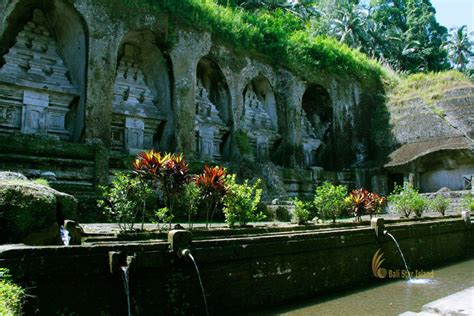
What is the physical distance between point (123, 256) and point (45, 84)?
462 inches

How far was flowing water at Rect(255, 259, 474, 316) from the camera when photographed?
5746mm

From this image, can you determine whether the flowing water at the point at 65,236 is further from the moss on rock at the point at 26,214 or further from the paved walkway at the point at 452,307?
Result: the paved walkway at the point at 452,307

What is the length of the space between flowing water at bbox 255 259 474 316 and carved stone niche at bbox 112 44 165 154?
1133 centimetres

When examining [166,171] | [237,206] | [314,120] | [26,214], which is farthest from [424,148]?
[26,214]

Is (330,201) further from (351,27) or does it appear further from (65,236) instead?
(351,27)

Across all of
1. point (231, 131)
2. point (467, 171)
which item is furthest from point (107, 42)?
point (467, 171)

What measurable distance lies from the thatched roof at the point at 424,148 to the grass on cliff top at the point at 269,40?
18.2 feet

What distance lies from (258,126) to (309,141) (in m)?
3.75

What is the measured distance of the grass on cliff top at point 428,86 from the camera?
22922mm

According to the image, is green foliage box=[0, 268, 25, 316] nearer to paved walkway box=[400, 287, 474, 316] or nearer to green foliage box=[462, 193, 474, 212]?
paved walkway box=[400, 287, 474, 316]

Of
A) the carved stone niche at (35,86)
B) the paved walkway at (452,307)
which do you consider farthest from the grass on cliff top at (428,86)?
the paved walkway at (452,307)

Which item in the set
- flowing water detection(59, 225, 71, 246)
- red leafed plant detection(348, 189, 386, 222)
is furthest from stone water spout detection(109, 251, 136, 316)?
red leafed plant detection(348, 189, 386, 222)

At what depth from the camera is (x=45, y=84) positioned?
1459cm

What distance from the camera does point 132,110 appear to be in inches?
656
